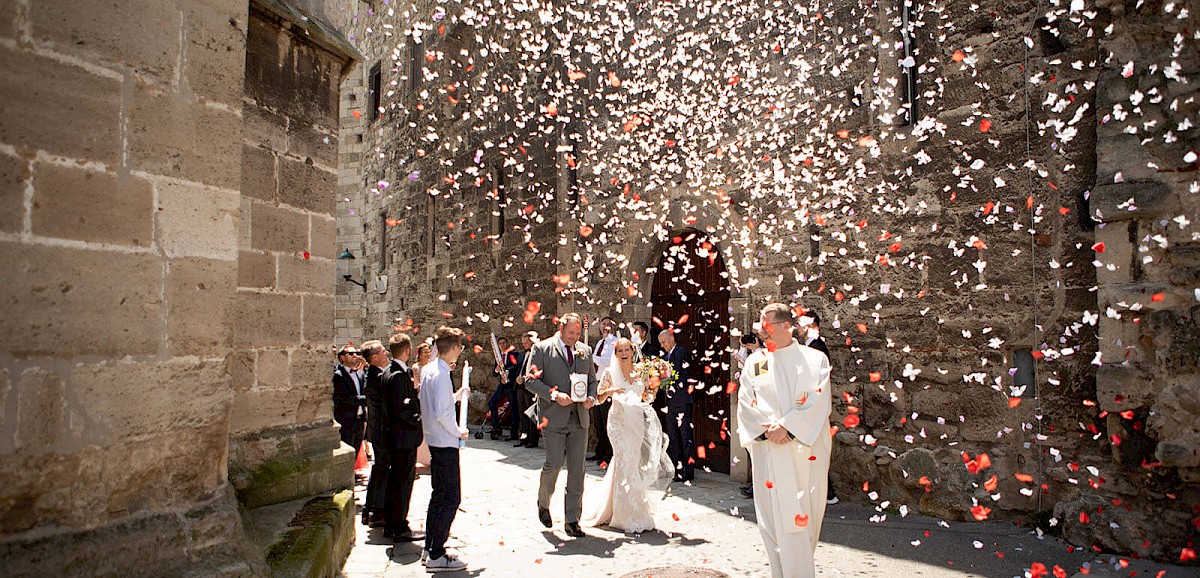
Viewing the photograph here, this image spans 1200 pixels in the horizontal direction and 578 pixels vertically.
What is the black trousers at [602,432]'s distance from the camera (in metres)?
9.30

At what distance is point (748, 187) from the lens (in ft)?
26.5

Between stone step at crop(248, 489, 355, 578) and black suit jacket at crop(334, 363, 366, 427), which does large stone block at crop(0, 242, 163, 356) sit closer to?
stone step at crop(248, 489, 355, 578)

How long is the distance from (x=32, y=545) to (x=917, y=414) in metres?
6.41

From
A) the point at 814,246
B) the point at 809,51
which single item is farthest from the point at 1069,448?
the point at 809,51

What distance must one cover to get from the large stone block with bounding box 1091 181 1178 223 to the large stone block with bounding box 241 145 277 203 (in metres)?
5.78

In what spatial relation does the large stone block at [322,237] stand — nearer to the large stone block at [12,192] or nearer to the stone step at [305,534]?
the stone step at [305,534]

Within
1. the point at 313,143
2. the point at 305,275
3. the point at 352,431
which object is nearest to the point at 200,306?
the point at 305,275

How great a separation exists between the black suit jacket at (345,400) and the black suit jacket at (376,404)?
487 millimetres

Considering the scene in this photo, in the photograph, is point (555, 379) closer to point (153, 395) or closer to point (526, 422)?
point (153, 395)

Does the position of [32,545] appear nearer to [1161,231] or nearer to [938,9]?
[1161,231]

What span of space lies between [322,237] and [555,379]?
2.35 m

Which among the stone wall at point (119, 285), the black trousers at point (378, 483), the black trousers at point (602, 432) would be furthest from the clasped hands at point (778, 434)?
the black trousers at point (602, 432)

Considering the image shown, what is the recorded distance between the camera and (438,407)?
5.13 meters

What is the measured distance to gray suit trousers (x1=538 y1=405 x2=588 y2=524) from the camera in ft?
20.1
